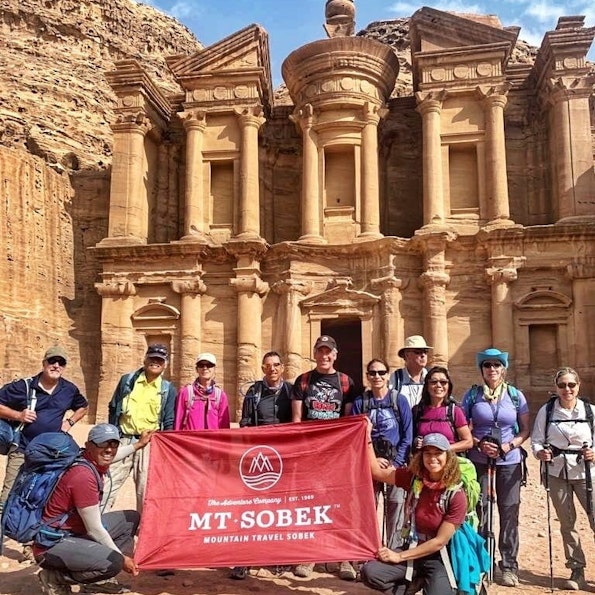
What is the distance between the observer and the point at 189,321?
71.4 ft

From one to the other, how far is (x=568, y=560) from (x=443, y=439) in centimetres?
295

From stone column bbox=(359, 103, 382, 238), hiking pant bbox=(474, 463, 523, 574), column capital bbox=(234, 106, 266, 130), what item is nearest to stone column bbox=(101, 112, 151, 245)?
column capital bbox=(234, 106, 266, 130)

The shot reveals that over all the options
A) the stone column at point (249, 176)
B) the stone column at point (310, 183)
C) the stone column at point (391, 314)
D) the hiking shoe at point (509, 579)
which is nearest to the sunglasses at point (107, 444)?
the hiking shoe at point (509, 579)

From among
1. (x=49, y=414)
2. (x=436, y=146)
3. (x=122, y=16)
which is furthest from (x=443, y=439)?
(x=122, y=16)

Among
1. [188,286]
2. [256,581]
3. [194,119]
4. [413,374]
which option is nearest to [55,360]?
[256,581]

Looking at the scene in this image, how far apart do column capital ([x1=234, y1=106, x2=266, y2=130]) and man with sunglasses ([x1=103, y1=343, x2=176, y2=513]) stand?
645 inches

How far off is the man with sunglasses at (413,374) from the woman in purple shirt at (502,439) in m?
0.62

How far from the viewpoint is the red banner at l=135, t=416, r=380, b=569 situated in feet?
21.3

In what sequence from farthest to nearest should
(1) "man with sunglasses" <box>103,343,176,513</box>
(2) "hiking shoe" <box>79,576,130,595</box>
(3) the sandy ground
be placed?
1. (1) "man with sunglasses" <box>103,343,176,513</box>
2. (3) the sandy ground
3. (2) "hiking shoe" <box>79,576,130,595</box>

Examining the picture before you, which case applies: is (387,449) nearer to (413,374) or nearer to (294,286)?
(413,374)

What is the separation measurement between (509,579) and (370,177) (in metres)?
16.4

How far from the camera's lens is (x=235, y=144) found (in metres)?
23.5

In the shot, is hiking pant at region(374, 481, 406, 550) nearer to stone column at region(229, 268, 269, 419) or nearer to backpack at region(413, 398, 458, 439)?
backpack at region(413, 398, 458, 439)

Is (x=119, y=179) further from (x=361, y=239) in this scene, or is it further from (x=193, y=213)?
(x=361, y=239)
